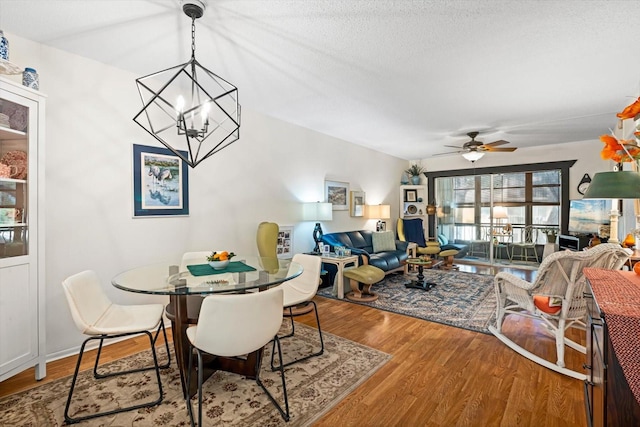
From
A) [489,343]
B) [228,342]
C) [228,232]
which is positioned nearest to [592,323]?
[489,343]

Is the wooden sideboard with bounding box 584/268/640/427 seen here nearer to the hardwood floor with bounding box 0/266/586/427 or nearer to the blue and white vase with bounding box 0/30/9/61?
the hardwood floor with bounding box 0/266/586/427

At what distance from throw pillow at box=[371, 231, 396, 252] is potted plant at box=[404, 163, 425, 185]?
230cm

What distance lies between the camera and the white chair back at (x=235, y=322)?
1.63 m

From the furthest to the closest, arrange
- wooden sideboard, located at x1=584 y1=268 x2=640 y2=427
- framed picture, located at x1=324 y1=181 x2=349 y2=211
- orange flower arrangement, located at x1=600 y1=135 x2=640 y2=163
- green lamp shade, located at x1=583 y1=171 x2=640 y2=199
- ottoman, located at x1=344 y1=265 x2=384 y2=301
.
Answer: framed picture, located at x1=324 y1=181 x2=349 y2=211, ottoman, located at x1=344 y1=265 x2=384 y2=301, green lamp shade, located at x1=583 y1=171 x2=640 y2=199, orange flower arrangement, located at x1=600 y1=135 x2=640 y2=163, wooden sideboard, located at x1=584 y1=268 x2=640 y2=427

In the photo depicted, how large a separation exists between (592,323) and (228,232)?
3.43 meters

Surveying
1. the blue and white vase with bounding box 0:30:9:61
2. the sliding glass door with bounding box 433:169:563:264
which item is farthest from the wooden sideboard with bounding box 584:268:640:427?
the sliding glass door with bounding box 433:169:563:264

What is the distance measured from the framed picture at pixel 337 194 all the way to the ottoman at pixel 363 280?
148 cm

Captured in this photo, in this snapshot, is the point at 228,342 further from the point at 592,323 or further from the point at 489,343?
the point at 489,343

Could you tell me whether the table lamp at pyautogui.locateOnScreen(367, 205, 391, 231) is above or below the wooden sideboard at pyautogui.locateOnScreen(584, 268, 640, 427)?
above

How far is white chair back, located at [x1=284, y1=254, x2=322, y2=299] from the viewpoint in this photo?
2757mm

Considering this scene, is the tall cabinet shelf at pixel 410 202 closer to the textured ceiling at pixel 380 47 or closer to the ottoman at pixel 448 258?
the ottoman at pixel 448 258

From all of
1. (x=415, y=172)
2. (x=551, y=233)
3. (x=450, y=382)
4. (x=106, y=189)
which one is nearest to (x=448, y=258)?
(x=551, y=233)

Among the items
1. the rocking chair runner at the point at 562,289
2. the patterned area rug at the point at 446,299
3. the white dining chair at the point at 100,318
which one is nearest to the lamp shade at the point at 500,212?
the patterned area rug at the point at 446,299

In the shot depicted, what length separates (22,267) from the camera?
218cm
